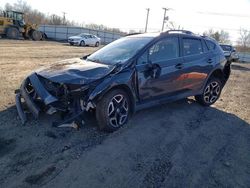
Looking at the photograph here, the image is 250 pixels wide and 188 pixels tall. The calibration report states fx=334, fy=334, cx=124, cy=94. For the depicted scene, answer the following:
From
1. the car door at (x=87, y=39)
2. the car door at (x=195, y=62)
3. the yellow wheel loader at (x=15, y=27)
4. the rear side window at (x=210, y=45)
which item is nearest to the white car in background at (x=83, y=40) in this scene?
the car door at (x=87, y=39)

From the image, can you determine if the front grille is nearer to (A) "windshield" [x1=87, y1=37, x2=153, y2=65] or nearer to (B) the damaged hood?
(B) the damaged hood

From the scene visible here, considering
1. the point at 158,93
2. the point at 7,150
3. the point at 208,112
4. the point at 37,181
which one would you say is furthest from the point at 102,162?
the point at 208,112

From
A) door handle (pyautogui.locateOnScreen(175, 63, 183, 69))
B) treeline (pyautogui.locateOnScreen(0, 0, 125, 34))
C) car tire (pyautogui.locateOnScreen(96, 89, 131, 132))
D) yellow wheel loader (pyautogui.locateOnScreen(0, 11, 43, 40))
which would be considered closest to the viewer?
car tire (pyautogui.locateOnScreen(96, 89, 131, 132))

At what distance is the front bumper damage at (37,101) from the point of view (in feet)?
18.4

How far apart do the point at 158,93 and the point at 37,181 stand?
3.40m

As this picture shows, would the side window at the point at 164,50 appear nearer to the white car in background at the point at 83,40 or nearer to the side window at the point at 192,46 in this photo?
the side window at the point at 192,46

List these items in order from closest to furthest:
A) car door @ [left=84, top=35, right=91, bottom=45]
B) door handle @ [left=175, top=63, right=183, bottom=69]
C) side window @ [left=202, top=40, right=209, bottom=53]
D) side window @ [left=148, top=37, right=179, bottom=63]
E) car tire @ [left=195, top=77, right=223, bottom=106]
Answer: side window @ [left=148, top=37, right=179, bottom=63], door handle @ [left=175, top=63, right=183, bottom=69], side window @ [left=202, top=40, right=209, bottom=53], car tire @ [left=195, top=77, right=223, bottom=106], car door @ [left=84, top=35, right=91, bottom=45]

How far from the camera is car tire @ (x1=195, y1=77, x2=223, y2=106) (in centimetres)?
845

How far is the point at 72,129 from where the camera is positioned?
5895mm

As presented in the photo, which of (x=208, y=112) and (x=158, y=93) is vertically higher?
(x=158, y=93)

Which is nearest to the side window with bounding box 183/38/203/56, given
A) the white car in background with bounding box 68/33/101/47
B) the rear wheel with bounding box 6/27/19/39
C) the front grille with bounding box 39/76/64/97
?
the front grille with bounding box 39/76/64/97

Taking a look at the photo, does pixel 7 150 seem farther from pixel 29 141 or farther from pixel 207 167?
pixel 207 167

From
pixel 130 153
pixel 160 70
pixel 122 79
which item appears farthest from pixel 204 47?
pixel 130 153

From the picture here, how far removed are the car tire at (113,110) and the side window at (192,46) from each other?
7.30ft
